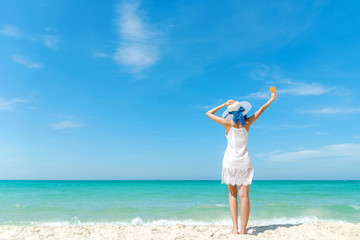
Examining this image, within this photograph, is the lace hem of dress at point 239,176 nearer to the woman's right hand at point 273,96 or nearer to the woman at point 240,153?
the woman at point 240,153

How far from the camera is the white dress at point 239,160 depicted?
13.9 ft

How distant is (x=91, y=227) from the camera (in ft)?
17.3

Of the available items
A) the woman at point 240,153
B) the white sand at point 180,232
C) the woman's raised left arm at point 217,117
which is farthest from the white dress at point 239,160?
the white sand at point 180,232

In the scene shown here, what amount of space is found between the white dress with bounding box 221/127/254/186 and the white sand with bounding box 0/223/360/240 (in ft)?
2.92

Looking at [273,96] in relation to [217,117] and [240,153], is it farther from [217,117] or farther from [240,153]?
[240,153]

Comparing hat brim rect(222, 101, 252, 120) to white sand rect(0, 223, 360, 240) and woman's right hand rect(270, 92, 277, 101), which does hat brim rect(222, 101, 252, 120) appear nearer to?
woman's right hand rect(270, 92, 277, 101)

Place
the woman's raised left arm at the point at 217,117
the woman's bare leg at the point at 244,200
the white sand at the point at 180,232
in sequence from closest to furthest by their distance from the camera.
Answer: the woman's bare leg at the point at 244,200 < the woman's raised left arm at the point at 217,117 < the white sand at the point at 180,232

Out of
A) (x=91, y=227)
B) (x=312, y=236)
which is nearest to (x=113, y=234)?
(x=91, y=227)

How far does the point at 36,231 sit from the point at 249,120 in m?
4.25

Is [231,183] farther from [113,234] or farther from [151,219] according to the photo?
[151,219]

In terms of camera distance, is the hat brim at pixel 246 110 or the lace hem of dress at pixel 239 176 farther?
the hat brim at pixel 246 110

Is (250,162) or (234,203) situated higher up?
(250,162)

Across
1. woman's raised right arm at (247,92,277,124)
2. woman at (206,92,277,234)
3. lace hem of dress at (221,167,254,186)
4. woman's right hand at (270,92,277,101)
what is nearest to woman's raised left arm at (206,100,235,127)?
woman at (206,92,277,234)

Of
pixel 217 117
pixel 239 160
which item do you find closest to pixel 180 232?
pixel 239 160
